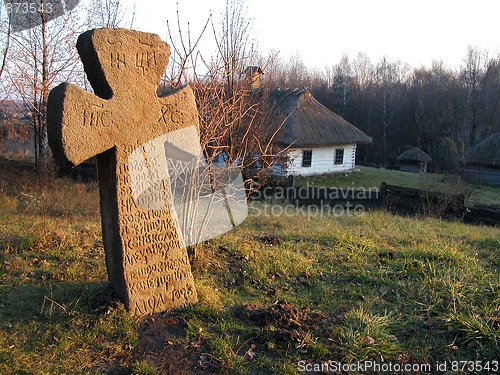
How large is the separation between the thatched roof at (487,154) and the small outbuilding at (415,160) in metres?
6.47

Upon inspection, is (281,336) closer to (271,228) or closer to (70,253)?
(70,253)

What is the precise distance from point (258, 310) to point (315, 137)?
22.3 metres

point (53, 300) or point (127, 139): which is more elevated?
point (127, 139)

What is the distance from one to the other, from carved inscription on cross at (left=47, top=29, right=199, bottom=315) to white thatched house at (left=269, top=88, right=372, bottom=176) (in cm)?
2038

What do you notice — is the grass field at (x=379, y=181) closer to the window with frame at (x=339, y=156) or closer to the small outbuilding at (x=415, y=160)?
the window with frame at (x=339, y=156)

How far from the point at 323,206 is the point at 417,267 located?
910 cm

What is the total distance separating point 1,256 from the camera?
16.3 feet

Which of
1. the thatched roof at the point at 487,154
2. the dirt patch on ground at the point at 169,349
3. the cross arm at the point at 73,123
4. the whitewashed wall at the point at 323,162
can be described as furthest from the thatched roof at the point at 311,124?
the cross arm at the point at 73,123

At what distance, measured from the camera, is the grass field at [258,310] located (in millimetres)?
3123

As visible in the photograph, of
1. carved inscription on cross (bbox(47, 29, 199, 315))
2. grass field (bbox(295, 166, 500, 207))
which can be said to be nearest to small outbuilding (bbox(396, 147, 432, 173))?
grass field (bbox(295, 166, 500, 207))

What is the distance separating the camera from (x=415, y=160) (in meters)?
37.4

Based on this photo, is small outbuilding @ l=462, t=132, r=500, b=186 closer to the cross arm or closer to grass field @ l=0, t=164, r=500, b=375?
grass field @ l=0, t=164, r=500, b=375

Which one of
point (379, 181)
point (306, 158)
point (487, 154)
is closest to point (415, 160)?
point (487, 154)

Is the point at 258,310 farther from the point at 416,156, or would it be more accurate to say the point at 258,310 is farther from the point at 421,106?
the point at 421,106
